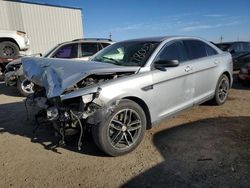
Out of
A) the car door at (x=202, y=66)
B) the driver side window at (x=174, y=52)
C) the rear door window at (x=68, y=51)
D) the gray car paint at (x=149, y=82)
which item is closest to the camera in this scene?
the gray car paint at (x=149, y=82)

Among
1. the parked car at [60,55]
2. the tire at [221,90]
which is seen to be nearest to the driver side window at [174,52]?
the tire at [221,90]

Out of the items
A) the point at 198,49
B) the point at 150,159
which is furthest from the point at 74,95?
the point at 198,49

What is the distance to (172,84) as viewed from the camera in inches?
178

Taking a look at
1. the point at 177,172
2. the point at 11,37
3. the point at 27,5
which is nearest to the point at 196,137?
the point at 177,172

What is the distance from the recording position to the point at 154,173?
333 centimetres

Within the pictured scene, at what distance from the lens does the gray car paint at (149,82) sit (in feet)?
12.0

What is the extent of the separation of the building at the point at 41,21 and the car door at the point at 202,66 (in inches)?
544

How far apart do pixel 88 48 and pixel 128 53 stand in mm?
4581

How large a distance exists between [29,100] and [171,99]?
7.81ft

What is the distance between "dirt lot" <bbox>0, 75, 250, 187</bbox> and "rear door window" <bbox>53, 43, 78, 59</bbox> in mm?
3770

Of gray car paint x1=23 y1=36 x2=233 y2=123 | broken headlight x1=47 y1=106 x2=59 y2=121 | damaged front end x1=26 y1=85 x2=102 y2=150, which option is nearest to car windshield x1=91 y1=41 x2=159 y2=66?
gray car paint x1=23 y1=36 x2=233 y2=123

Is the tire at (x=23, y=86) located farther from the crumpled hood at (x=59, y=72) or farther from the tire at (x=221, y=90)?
the tire at (x=221, y=90)

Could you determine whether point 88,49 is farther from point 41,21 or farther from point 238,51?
point 41,21

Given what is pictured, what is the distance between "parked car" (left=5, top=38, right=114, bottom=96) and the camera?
8.08m
